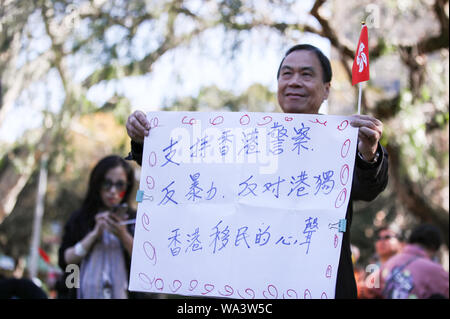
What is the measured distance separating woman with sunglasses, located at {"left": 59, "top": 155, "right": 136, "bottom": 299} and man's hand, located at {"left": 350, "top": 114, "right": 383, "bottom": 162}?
1.58 m

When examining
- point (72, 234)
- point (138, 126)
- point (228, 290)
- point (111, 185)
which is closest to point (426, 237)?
point (111, 185)

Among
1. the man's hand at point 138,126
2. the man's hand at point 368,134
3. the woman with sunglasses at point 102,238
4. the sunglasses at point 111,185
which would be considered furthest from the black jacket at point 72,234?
the man's hand at point 368,134

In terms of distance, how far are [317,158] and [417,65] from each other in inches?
201

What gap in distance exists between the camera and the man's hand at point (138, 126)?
2506 mm

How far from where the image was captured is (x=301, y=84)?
2.54 meters

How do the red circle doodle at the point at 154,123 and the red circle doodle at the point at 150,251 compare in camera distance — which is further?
the red circle doodle at the point at 154,123

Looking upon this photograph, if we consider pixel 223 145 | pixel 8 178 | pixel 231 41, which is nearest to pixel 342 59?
pixel 231 41

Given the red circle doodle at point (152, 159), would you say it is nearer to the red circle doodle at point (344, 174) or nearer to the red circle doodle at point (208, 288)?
the red circle doodle at point (208, 288)

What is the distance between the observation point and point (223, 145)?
2.46 meters

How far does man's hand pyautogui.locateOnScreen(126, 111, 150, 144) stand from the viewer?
8.22 feet

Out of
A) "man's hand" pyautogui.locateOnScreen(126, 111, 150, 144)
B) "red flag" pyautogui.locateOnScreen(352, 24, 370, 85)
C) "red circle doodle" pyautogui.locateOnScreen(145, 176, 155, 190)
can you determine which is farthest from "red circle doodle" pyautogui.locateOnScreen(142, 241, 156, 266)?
"red flag" pyautogui.locateOnScreen(352, 24, 370, 85)

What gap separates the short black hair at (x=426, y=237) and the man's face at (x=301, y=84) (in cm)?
286
